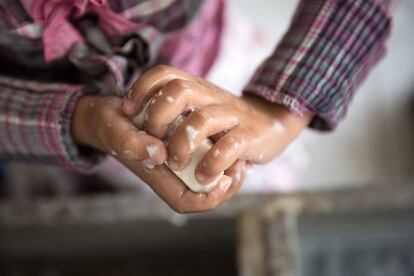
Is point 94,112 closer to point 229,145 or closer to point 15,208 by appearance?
point 229,145

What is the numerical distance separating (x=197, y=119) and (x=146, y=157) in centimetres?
4

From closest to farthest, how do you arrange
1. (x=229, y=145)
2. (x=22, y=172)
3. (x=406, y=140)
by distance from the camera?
(x=229, y=145) → (x=22, y=172) → (x=406, y=140)

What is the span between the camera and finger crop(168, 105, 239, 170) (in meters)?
0.28

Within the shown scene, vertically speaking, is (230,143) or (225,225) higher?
(230,143)

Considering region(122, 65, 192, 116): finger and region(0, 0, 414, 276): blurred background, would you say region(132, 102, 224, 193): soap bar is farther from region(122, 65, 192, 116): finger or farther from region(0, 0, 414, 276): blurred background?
region(0, 0, 414, 276): blurred background

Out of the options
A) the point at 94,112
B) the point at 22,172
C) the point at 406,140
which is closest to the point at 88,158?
the point at 94,112

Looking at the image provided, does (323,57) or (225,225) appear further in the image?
(225,225)

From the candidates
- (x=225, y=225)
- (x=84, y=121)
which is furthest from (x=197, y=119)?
(x=225, y=225)

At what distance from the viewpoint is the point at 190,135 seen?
0.28 metres

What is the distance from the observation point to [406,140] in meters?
1.05

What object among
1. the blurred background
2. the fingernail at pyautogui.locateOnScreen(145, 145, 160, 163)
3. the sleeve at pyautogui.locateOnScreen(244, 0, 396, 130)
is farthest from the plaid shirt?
the blurred background

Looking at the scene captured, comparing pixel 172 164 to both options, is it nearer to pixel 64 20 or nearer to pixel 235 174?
pixel 235 174

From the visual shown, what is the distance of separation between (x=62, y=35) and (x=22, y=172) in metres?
0.52

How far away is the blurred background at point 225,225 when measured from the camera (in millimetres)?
663
